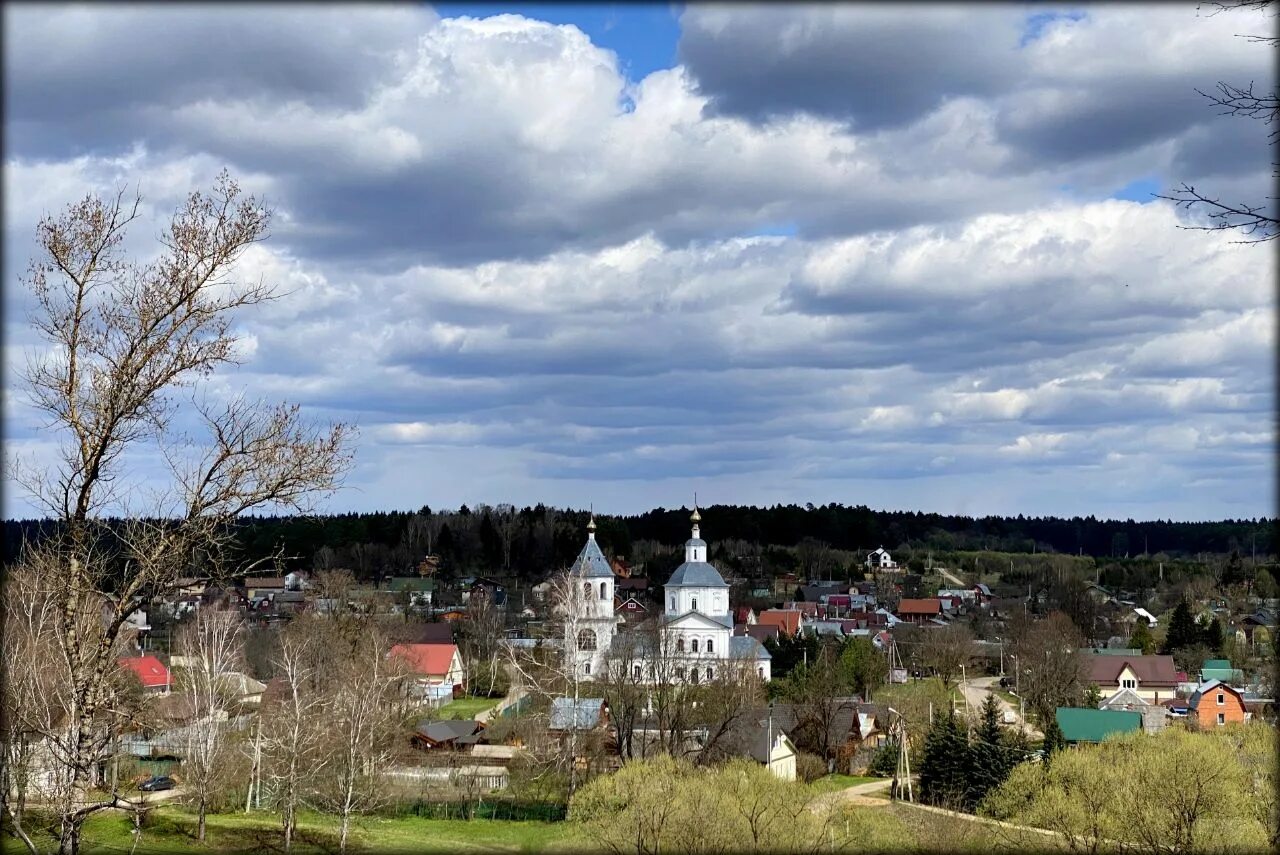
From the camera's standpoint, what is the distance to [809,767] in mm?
36219

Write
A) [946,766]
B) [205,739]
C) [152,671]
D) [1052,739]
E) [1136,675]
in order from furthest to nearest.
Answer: [1136,675] < [152,671] < [1052,739] < [946,766] < [205,739]

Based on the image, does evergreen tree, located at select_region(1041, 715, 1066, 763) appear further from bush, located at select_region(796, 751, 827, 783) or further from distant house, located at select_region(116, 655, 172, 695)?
distant house, located at select_region(116, 655, 172, 695)

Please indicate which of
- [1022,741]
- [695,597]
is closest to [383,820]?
[1022,741]

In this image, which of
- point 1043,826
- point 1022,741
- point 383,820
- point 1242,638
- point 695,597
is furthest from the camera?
point 1242,638

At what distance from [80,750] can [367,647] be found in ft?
106

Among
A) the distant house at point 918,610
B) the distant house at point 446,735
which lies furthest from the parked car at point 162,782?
the distant house at point 918,610

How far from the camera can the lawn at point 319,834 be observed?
2614 centimetres

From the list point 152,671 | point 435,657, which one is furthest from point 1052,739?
point 152,671

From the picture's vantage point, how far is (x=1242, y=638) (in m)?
67.3

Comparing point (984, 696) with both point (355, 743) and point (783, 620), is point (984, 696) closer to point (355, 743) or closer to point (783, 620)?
point (783, 620)

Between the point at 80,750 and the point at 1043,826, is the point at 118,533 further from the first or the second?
the point at 1043,826

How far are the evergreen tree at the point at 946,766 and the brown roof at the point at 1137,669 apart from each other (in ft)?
76.3

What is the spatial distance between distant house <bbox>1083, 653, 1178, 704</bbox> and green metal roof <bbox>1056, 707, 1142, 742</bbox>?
46.4 feet

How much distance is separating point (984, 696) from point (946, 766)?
75.4 feet
